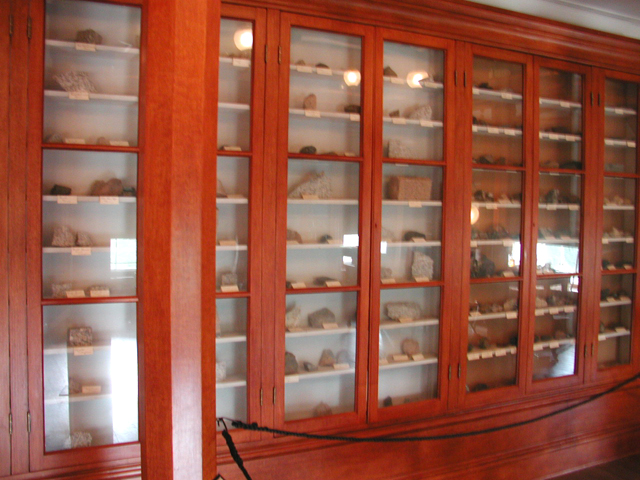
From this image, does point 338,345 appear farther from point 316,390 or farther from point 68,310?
point 68,310

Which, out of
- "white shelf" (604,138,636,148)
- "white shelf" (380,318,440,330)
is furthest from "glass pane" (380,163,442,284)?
"white shelf" (604,138,636,148)

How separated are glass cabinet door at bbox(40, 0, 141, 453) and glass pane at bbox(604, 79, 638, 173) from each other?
3010 mm

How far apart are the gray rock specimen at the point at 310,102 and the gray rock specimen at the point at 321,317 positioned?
1.03m

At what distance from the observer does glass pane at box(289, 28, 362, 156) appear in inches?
93.5

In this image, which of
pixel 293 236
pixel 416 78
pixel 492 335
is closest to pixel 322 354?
pixel 293 236

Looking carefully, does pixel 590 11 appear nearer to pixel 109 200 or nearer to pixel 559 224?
pixel 559 224

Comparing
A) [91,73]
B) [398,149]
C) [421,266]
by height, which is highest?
[91,73]

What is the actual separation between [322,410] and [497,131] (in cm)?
188

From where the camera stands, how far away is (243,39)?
2.22 meters

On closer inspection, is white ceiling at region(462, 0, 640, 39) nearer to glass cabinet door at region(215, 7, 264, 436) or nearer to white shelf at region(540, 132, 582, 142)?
white shelf at region(540, 132, 582, 142)

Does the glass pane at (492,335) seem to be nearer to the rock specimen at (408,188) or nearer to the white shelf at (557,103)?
the rock specimen at (408,188)

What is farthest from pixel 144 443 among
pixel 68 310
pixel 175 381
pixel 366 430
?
pixel 366 430

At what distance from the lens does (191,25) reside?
40.6 inches

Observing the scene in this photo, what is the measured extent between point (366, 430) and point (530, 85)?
2.21m
